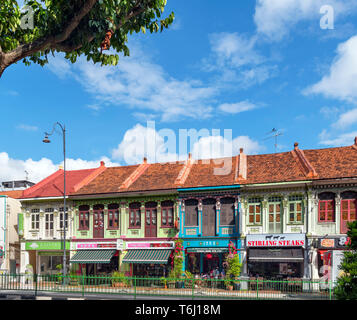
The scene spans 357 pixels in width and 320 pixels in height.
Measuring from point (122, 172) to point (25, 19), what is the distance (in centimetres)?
2539

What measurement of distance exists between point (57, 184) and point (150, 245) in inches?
431

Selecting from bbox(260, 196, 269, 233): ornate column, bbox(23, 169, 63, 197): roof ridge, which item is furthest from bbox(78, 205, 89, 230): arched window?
bbox(260, 196, 269, 233): ornate column

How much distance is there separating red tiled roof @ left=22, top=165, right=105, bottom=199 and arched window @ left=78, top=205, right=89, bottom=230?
1693 millimetres

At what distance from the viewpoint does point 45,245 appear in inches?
1373

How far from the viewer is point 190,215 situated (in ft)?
102

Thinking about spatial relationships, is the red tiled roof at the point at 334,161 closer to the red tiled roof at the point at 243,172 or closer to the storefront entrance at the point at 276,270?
the red tiled roof at the point at 243,172

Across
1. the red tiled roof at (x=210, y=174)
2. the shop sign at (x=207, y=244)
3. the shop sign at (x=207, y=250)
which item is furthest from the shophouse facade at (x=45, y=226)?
the shop sign at (x=207, y=250)

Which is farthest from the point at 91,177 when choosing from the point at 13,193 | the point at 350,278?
the point at 350,278

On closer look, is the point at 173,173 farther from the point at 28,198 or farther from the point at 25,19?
the point at 25,19

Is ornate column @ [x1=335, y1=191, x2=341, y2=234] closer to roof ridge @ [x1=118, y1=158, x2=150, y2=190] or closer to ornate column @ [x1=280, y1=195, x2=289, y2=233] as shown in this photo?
ornate column @ [x1=280, y1=195, x2=289, y2=233]

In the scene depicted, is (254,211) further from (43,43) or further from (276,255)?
(43,43)

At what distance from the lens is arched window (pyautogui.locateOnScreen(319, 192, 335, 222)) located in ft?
88.5

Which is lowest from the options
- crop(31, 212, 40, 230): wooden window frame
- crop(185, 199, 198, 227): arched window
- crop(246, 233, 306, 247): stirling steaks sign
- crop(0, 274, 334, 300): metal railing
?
crop(0, 274, 334, 300): metal railing
